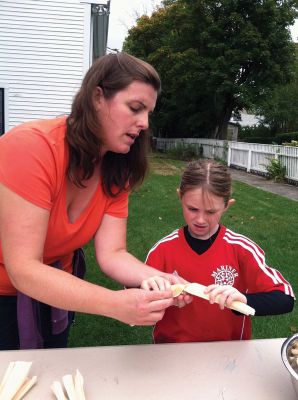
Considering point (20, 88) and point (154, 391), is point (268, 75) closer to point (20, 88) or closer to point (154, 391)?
point (20, 88)

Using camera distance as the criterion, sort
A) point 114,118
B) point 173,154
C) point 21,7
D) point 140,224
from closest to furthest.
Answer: point 114,118 → point 140,224 → point 21,7 → point 173,154

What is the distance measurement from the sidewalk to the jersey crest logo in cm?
830

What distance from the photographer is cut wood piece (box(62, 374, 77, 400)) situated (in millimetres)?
1205

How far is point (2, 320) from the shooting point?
1.80 metres

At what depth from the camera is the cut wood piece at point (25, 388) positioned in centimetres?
122

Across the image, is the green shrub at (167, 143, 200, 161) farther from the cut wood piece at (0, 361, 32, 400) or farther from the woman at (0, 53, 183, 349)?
the cut wood piece at (0, 361, 32, 400)

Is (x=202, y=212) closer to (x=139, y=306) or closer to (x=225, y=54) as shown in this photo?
(x=139, y=306)

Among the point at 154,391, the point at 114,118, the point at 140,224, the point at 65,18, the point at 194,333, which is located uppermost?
the point at 65,18

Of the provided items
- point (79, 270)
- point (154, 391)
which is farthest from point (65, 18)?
point (154, 391)

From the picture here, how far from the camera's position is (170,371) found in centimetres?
139

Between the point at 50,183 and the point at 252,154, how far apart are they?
14870 mm

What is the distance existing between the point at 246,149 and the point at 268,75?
35.2 feet

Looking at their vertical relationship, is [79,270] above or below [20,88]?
below

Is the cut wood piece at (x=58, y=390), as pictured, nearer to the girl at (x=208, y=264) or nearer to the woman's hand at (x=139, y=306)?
the woman's hand at (x=139, y=306)
